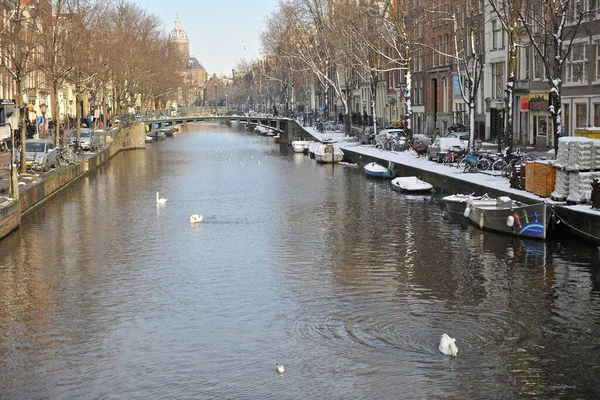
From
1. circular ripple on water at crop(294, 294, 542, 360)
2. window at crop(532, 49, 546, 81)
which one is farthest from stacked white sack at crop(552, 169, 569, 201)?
window at crop(532, 49, 546, 81)

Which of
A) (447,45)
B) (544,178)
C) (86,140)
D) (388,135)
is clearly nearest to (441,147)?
(388,135)

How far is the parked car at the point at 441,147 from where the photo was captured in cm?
5934

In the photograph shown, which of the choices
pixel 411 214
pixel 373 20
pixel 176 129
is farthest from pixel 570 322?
pixel 176 129

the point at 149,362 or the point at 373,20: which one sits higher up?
the point at 373,20

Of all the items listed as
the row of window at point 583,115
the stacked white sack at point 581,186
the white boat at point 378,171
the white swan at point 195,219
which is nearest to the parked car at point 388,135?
the white boat at point 378,171

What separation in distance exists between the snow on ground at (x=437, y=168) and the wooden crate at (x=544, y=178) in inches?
11.7

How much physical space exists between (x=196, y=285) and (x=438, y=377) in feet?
34.9

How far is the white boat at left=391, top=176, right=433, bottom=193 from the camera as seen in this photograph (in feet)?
170

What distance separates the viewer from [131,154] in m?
92.1

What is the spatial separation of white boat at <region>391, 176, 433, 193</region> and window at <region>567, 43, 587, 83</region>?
485 inches

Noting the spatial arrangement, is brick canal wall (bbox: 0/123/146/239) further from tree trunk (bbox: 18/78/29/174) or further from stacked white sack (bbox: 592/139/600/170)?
stacked white sack (bbox: 592/139/600/170)

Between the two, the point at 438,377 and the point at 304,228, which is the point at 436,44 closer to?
the point at 304,228

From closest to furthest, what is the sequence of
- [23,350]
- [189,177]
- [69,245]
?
[23,350]
[69,245]
[189,177]

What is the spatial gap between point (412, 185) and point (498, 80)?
25.4 meters
